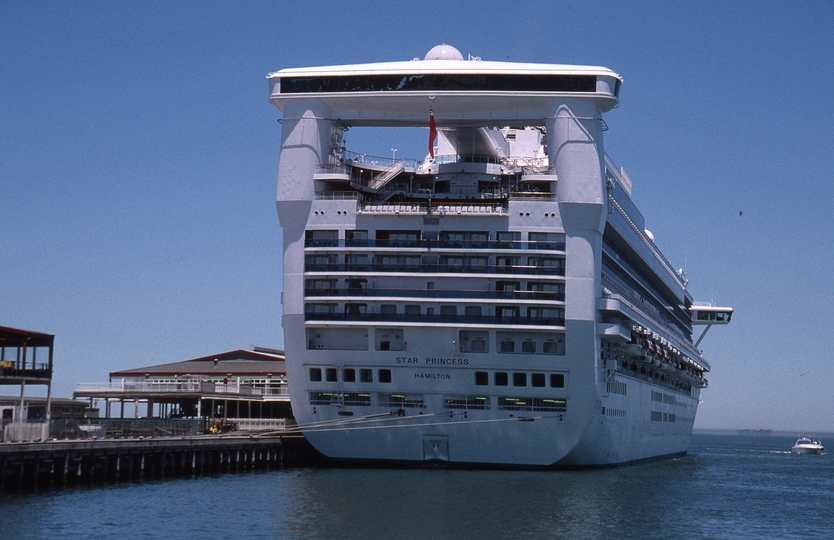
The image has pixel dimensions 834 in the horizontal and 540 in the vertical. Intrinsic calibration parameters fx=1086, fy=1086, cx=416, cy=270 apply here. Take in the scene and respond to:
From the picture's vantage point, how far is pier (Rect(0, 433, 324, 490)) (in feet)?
148

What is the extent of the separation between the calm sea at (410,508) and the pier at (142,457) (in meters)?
1.45

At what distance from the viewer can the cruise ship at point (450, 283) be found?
185ft

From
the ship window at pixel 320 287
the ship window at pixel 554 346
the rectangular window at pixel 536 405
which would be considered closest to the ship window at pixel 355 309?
the ship window at pixel 320 287

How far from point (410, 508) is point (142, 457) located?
52.1ft

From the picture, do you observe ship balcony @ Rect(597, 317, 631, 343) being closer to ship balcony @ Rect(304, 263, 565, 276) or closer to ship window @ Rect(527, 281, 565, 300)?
ship window @ Rect(527, 281, 565, 300)

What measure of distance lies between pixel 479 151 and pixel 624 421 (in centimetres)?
1926

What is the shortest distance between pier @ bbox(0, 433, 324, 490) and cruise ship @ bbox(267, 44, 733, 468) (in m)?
5.25

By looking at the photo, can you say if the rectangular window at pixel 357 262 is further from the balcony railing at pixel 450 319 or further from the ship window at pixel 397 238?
the balcony railing at pixel 450 319

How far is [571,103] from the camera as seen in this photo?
58656 millimetres

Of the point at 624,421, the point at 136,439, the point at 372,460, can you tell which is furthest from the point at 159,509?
the point at 624,421

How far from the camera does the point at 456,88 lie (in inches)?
2309

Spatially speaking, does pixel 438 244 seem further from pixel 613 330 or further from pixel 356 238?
pixel 613 330

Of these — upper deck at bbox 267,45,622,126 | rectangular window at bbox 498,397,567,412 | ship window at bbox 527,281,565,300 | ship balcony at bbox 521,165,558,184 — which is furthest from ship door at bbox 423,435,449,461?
upper deck at bbox 267,45,622,126

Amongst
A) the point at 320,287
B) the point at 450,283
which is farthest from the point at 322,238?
the point at 450,283
